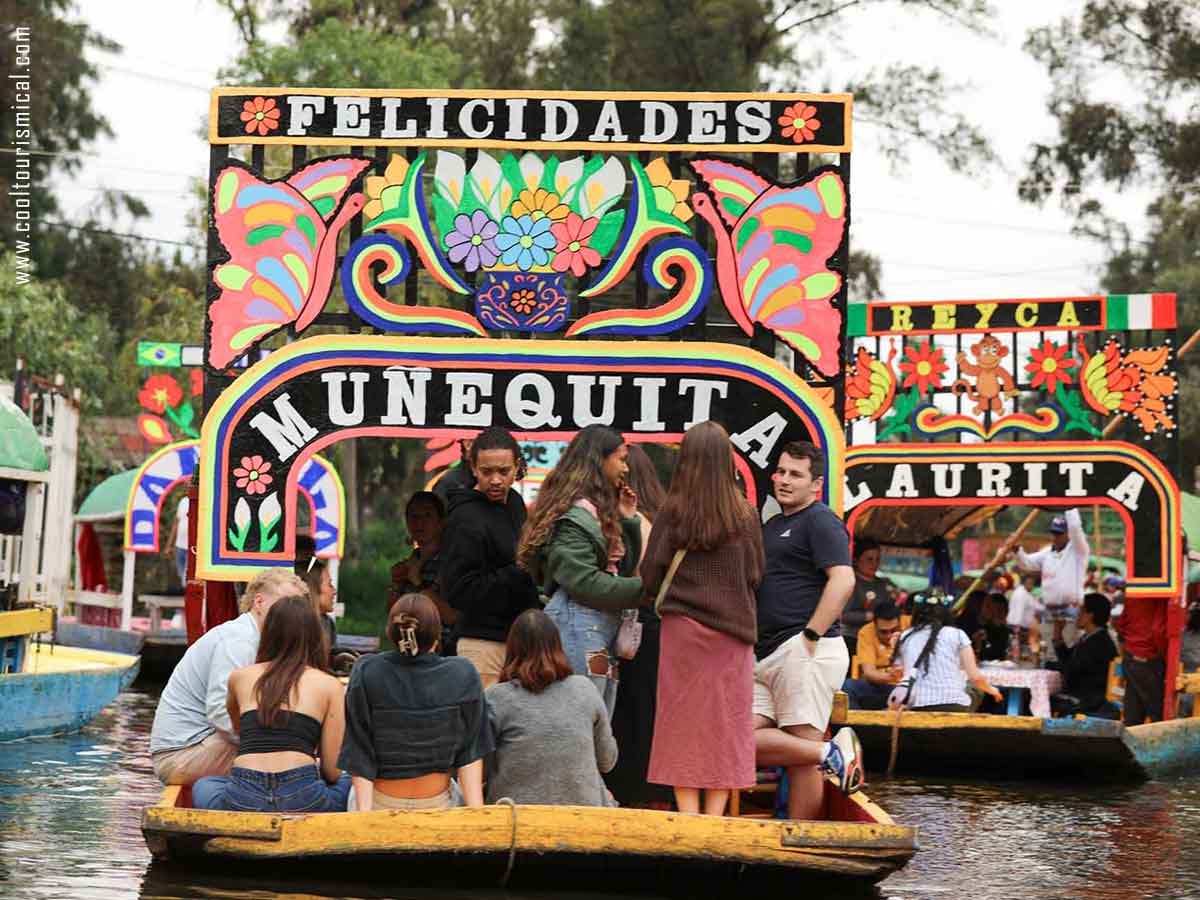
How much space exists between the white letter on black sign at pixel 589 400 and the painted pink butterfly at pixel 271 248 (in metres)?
1.35

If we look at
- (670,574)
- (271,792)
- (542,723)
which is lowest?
(271,792)

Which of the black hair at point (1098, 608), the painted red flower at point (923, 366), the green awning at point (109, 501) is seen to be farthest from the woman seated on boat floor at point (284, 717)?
the green awning at point (109, 501)

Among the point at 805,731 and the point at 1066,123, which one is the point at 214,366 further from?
the point at 1066,123

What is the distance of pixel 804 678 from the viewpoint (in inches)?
353

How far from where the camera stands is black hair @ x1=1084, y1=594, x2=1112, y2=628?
15688 mm

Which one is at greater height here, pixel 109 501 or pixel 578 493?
pixel 109 501

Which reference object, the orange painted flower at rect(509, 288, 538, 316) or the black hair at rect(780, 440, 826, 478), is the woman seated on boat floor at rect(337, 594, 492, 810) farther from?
the orange painted flower at rect(509, 288, 538, 316)

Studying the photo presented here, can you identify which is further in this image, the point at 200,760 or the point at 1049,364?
the point at 1049,364

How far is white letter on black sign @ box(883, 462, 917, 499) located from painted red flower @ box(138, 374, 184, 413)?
9.73m

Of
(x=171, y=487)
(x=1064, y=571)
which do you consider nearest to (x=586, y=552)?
(x=1064, y=571)

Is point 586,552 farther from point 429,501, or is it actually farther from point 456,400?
point 429,501

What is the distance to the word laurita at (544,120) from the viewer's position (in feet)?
35.1

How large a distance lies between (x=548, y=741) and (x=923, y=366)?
10.1 meters

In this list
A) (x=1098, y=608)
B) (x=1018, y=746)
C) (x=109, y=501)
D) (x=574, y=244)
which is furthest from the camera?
(x=109, y=501)
